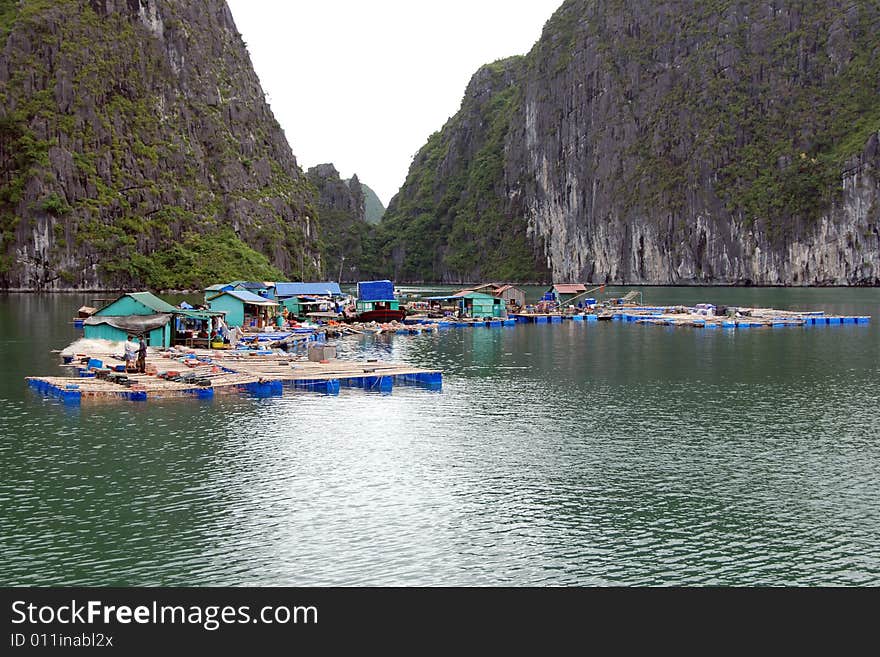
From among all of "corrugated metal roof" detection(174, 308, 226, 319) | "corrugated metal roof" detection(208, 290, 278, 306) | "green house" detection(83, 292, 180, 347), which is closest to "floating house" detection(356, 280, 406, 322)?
"corrugated metal roof" detection(208, 290, 278, 306)

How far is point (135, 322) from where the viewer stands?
58469 mm

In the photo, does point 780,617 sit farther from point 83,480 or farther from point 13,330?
point 13,330

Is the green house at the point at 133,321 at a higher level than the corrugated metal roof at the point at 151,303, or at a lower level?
lower

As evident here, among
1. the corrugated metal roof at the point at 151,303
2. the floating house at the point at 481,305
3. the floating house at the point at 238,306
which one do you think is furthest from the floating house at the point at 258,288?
the corrugated metal roof at the point at 151,303

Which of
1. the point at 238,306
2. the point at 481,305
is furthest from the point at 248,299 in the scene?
the point at 481,305

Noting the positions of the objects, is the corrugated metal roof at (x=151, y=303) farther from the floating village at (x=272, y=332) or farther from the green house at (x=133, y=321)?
the floating village at (x=272, y=332)

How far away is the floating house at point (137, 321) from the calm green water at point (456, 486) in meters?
8.67

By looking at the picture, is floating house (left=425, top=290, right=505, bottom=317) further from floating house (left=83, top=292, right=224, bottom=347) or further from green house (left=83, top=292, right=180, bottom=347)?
green house (left=83, top=292, right=180, bottom=347)

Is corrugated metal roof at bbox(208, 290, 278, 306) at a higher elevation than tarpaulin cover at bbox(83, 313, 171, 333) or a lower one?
higher

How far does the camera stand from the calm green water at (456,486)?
21344 mm

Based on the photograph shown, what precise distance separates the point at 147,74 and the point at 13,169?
33.8m

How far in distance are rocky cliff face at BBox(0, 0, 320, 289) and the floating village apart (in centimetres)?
5739

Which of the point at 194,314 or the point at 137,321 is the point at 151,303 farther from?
the point at 194,314

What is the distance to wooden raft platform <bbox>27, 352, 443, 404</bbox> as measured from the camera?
137ft
